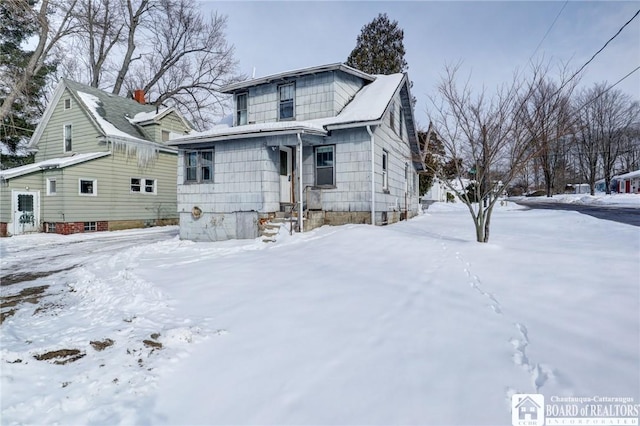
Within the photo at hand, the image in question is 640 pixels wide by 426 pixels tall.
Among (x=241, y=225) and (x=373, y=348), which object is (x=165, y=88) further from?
(x=373, y=348)

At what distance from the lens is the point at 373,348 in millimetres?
3035

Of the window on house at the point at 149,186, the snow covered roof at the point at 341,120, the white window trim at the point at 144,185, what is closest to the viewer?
the snow covered roof at the point at 341,120

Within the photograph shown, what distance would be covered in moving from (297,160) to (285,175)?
1.40 m

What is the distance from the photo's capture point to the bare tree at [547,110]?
680 centimetres

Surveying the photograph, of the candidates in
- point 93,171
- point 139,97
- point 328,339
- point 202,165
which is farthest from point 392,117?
point 139,97

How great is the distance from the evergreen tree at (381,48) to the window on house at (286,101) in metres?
13.0

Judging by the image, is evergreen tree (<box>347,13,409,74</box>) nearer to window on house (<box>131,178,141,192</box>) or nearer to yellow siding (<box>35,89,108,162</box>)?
window on house (<box>131,178,141,192</box>)

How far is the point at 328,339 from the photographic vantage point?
3.25 metres

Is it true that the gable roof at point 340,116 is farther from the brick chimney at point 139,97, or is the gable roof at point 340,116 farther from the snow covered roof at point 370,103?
the brick chimney at point 139,97

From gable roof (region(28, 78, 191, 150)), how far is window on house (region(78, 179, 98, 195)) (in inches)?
94.1

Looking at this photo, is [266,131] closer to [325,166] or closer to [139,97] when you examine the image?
[325,166]

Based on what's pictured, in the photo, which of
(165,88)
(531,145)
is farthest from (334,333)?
(165,88)

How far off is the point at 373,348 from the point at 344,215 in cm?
823

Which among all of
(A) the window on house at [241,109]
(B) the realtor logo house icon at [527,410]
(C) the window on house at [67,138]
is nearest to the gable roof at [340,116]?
(A) the window on house at [241,109]
